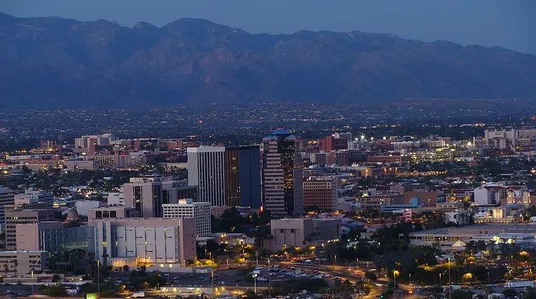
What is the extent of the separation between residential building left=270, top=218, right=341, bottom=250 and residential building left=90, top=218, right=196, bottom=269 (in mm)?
3492

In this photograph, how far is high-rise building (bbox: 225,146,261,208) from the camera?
5959cm

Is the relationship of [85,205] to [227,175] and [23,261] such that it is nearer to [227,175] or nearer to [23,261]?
[227,175]

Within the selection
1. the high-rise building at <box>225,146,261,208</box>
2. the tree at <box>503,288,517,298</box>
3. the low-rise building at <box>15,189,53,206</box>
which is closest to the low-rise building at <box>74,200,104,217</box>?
the low-rise building at <box>15,189,53,206</box>

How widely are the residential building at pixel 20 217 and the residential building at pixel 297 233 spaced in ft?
20.3

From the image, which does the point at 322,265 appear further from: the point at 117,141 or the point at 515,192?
the point at 117,141

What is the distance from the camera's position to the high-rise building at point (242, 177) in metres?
59.6

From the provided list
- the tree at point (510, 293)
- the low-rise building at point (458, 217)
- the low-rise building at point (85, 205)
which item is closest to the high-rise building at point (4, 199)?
the low-rise building at point (85, 205)

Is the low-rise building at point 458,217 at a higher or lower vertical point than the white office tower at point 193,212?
lower

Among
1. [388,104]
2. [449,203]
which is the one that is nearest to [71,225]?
[449,203]

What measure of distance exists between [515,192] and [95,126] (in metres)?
75.5

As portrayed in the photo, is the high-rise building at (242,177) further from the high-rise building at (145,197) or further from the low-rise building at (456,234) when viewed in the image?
the low-rise building at (456,234)

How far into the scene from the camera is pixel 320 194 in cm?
6181

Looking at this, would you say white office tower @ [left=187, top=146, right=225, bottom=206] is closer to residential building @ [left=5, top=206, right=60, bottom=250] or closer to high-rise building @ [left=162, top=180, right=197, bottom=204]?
high-rise building @ [left=162, top=180, right=197, bottom=204]

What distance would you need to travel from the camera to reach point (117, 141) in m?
102
